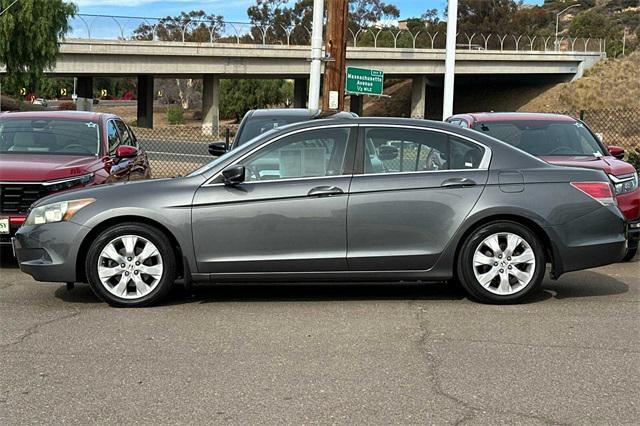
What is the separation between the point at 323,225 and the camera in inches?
264

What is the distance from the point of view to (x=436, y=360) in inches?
210

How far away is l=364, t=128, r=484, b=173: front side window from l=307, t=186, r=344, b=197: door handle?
446 millimetres

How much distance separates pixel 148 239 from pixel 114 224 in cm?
34

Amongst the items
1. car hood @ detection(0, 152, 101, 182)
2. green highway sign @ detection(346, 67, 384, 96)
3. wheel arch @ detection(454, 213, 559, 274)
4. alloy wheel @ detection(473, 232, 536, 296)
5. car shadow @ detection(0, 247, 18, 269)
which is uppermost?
green highway sign @ detection(346, 67, 384, 96)

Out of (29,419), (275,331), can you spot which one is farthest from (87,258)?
(29,419)

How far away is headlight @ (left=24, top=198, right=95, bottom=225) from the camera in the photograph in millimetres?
6773

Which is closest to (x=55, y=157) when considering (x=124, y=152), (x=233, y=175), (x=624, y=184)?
(x=124, y=152)

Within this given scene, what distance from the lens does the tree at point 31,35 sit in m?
46.2

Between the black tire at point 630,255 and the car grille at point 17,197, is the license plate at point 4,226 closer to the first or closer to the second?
the car grille at point 17,197

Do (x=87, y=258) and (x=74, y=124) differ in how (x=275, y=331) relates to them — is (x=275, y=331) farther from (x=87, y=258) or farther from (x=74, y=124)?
(x=74, y=124)

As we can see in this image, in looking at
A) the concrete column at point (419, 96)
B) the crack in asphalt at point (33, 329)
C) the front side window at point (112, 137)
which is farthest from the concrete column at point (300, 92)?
the crack in asphalt at point (33, 329)

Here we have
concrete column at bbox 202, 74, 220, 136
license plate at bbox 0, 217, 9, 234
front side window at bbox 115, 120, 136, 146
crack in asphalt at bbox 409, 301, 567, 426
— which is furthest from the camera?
concrete column at bbox 202, 74, 220, 136

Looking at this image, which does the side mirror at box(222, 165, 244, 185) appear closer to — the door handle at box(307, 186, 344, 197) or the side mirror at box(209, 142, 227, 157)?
the door handle at box(307, 186, 344, 197)

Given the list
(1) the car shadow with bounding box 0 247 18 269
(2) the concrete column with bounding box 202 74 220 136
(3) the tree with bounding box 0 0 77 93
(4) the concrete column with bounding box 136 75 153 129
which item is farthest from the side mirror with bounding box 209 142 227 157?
(4) the concrete column with bounding box 136 75 153 129
